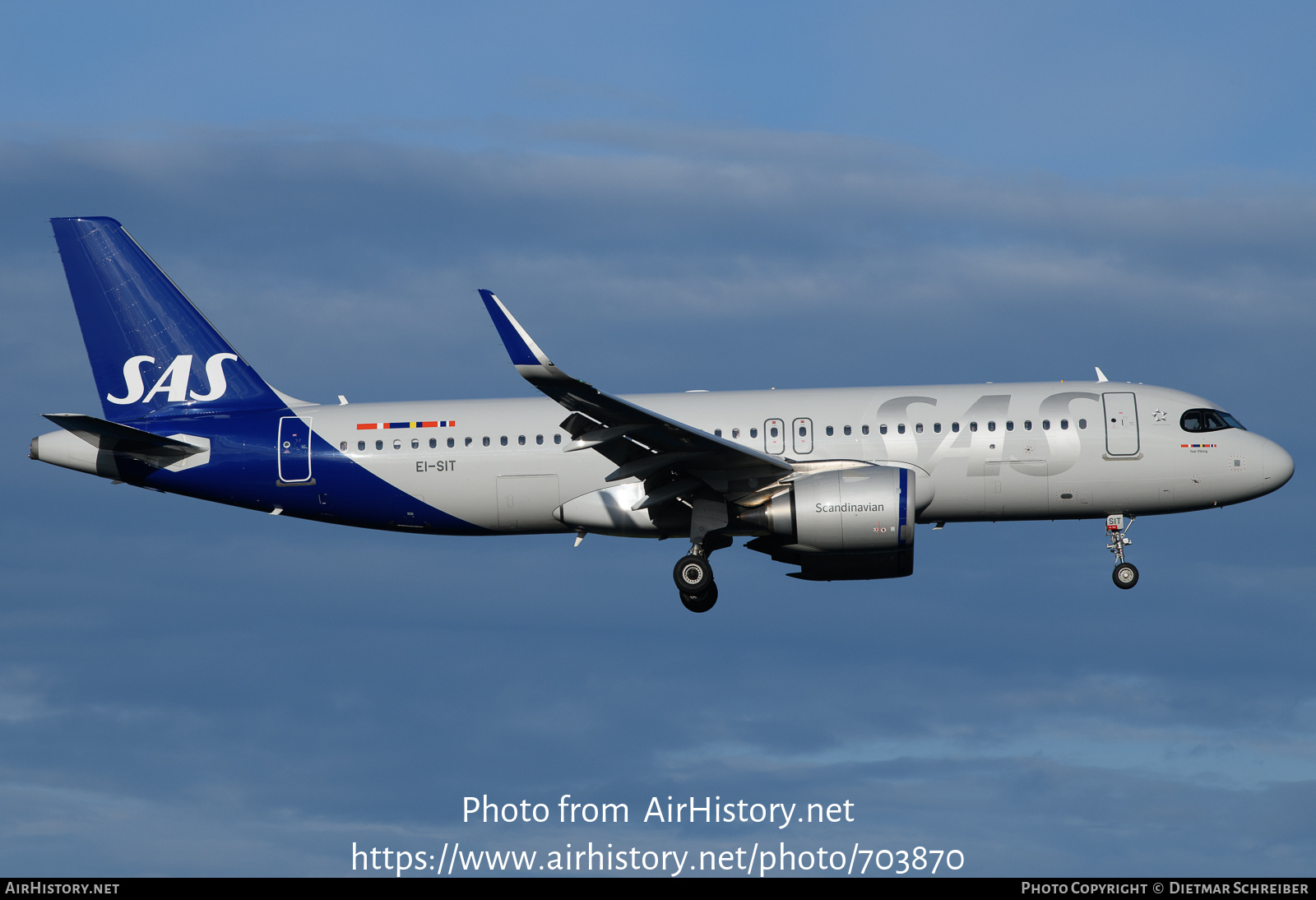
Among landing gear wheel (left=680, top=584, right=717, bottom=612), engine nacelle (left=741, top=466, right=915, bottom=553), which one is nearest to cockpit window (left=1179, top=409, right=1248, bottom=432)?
engine nacelle (left=741, top=466, right=915, bottom=553)

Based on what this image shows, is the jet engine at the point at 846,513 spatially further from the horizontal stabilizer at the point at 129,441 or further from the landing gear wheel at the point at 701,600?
the horizontal stabilizer at the point at 129,441

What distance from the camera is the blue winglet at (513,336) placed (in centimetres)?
2528

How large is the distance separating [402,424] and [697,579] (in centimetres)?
800

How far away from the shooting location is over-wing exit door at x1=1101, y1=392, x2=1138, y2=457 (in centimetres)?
2962

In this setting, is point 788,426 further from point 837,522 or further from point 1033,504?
point 1033,504

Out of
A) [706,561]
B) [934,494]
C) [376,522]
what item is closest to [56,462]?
[376,522]

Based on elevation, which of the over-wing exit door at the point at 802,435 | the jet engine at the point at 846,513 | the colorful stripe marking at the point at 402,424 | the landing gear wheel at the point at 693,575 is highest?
the colorful stripe marking at the point at 402,424

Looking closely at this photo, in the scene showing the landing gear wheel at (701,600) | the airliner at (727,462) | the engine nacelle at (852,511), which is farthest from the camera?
the landing gear wheel at (701,600)

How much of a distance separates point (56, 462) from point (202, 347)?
4.50 meters

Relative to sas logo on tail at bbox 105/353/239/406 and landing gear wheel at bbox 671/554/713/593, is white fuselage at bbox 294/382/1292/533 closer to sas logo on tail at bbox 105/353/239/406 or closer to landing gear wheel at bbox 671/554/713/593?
landing gear wheel at bbox 671/554/713/593

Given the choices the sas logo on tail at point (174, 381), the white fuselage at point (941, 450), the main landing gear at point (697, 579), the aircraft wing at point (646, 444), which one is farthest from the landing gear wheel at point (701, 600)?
the sas logo on tail at point (174, 381)

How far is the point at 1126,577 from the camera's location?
3009 centimetres

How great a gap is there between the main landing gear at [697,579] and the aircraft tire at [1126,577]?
29.8ft

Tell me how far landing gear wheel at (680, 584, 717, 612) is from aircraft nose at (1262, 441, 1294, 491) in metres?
12.8
